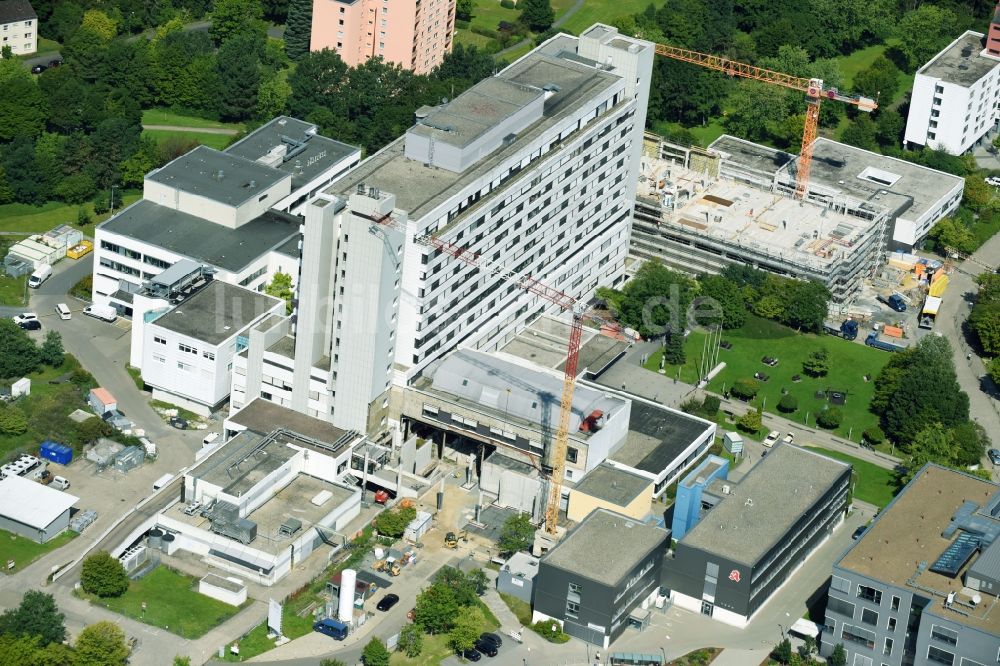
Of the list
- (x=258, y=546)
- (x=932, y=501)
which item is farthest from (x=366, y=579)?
(x=932, y=501)

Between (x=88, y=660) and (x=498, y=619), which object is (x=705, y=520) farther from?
(x=88, y=660)

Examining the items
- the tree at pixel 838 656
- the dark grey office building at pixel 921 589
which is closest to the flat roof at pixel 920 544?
the dark grey office building at pixel 921 589

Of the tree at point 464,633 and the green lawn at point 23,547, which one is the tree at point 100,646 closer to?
the green lawn at point 23,547

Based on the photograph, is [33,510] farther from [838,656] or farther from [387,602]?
[838,656]

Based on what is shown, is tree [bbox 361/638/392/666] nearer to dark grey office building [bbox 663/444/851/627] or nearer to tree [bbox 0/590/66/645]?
tree [bbox 0/590/66/645]

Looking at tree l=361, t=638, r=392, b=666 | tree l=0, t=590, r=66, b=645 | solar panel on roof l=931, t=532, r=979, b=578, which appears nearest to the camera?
tree l=0, t=590, r=66, b=645

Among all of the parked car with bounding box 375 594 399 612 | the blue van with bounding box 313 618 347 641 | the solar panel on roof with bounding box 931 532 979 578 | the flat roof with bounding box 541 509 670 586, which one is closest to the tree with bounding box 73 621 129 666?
the blue van with bounding box 313 618 347 641
